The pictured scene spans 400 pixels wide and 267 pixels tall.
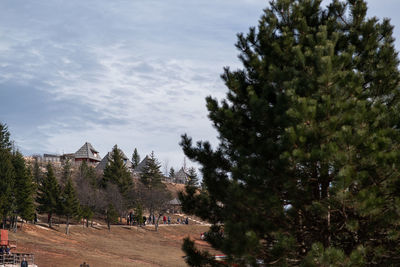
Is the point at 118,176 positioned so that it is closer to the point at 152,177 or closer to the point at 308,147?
the point at 152,177

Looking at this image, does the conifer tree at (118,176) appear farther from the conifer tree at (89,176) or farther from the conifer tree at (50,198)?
the conifer tree at (50,198)

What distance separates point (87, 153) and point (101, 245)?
254 feet

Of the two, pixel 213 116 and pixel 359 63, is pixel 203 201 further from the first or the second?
pixel 359 63

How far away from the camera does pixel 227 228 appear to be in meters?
11.4

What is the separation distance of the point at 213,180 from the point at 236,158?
158 cm

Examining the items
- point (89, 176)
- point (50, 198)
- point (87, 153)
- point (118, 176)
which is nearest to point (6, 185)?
point (50, 198)

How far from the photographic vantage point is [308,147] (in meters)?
11.4

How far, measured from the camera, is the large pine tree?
11.0 m

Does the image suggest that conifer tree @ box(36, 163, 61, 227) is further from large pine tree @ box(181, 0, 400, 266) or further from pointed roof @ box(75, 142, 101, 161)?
pointed roof @ box(75, 142, 101, 161)

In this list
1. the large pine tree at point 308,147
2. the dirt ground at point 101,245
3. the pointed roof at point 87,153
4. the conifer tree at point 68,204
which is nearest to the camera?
the large pine tree at point 308,147

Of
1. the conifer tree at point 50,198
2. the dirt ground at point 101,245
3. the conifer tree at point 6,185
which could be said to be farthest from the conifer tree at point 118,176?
the conifer tree at point 6,185

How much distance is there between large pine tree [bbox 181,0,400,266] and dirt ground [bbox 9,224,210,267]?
2463 cm

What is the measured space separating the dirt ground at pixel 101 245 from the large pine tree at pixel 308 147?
2463 centimetres

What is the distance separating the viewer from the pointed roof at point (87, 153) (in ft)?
428
